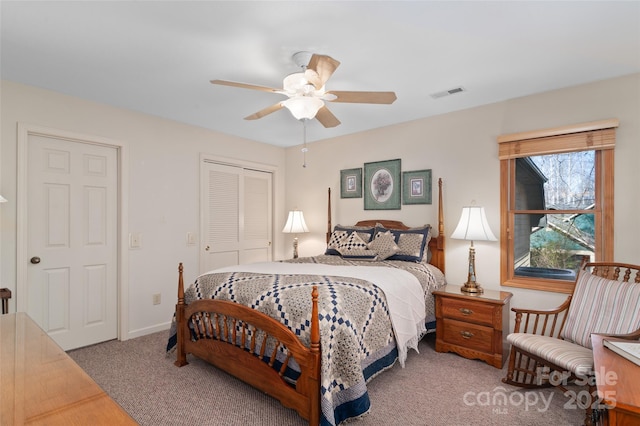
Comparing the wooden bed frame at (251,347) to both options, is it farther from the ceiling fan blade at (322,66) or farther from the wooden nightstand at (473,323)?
the wooden nightstand at (473,323)

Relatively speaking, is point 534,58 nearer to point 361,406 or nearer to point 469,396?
point 469,396

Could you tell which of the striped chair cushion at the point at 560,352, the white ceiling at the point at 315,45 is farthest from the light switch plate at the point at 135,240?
the striped chair cushion at the point at 560,352

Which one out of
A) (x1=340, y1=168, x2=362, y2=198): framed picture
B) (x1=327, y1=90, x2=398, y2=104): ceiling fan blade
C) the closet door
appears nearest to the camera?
(x1=327, y1=90, x2=398, y2=104): ceiling fan blade

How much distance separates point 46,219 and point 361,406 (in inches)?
123

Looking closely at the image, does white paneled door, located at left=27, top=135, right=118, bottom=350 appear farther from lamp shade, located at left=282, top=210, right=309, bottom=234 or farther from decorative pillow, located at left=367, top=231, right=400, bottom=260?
decorative pillow, located at left=367, top=231, right=400, bottom=260

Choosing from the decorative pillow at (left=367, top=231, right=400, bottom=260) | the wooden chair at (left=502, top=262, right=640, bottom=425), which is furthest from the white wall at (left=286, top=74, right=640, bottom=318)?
the wooden chair at (left=502, top=262, right=640, bottom=425)

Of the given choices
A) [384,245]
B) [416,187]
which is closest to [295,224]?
[384,245]

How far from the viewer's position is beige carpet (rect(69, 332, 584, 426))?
6.66 ft

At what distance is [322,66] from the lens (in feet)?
6.54

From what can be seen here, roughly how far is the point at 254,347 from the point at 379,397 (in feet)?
3.11

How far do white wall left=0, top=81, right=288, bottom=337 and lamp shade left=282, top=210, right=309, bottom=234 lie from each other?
122 cm

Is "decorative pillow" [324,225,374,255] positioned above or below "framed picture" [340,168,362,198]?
below

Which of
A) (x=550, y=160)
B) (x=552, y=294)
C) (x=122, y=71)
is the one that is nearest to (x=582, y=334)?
(x=552, y=294)

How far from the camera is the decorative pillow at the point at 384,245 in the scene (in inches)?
137
